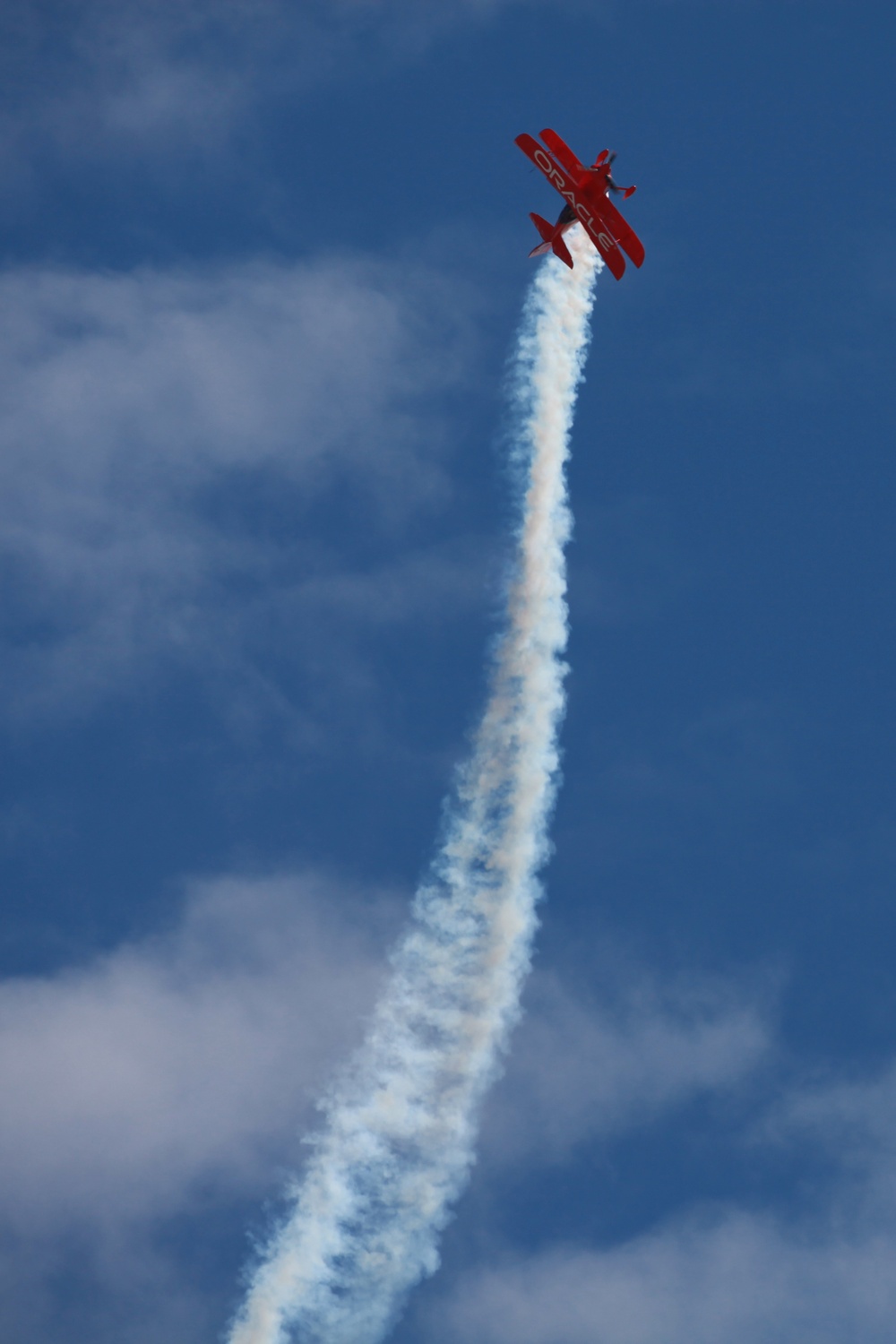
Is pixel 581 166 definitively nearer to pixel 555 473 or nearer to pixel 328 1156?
pixel 555 473

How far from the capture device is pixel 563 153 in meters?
75.0

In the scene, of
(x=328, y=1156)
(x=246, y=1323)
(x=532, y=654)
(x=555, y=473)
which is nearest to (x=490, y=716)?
(x=532, y=654)

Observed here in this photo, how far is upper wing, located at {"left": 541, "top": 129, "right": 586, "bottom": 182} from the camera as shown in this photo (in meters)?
74.9

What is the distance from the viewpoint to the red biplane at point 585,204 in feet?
246

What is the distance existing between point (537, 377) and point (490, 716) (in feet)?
41.2

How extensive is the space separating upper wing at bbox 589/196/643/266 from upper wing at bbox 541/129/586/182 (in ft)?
3.44

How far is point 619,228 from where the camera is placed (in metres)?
75.7

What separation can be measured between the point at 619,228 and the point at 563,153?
315 centimetres

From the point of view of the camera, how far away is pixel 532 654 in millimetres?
74188

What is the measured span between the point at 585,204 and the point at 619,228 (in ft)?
4.63

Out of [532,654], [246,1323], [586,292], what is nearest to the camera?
[246,1323]

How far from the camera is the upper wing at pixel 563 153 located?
74.9 m

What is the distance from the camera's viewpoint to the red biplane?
75.1 m

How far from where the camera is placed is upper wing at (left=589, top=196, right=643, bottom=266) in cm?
7544
